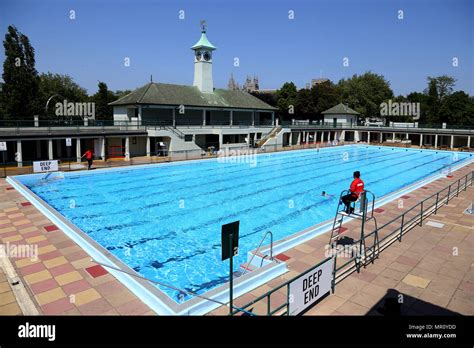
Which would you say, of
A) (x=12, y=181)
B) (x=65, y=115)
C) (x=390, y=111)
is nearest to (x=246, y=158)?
(x=12, y=181)

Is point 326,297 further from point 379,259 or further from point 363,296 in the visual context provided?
point 379,259

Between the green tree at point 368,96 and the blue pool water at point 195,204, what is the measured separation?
4055 centimetres

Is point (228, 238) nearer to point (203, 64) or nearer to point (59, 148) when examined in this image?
point (59, 148)

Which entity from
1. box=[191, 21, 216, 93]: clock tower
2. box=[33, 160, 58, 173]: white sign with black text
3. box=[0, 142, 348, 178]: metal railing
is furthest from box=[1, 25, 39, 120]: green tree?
box=[33, 160, 58, 173]: white sign with black text

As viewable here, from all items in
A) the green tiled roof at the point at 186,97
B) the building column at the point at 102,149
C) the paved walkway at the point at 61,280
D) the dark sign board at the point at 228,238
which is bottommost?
the paved walkway at the point at 61,280

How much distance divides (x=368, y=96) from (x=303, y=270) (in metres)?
67.4

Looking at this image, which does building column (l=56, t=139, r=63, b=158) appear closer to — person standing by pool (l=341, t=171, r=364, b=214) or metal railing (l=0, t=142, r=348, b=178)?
metal railing (l=0, t=142, r=348, b=178)

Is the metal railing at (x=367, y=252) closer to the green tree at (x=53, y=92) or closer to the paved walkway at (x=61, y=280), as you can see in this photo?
the paved walkway at (x=61, y=280)

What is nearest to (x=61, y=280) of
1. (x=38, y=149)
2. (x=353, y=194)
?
(x=353, y=194)

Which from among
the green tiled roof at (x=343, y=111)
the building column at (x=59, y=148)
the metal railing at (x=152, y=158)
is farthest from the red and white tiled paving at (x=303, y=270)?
the green tiled roof at (x=343, y=111)

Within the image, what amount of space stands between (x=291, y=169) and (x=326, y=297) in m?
20.2

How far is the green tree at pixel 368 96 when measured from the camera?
6656 centimetres

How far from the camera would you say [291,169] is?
2636 cm

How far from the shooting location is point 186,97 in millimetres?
36406
